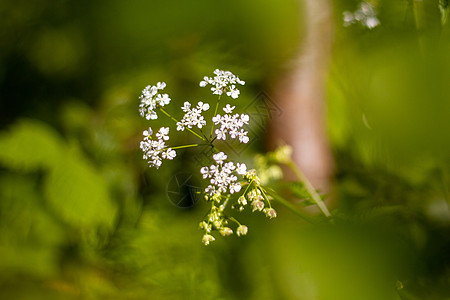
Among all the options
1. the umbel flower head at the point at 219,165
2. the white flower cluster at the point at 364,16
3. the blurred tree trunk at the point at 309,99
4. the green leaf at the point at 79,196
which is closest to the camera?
the umbel flower head at the point at 219,165

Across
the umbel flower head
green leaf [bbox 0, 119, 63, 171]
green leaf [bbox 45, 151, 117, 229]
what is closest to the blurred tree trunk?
the umbel flower head

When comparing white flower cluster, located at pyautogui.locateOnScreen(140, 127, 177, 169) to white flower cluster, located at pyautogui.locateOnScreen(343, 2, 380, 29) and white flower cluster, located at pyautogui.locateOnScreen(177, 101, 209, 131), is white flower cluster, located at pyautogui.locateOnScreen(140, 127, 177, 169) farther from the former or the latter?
white flower cluster, located at pyautogui.locateOnScreen(343, 2, 380, 29)

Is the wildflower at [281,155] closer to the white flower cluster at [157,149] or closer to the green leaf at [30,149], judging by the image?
the white flower cluster at [157,149]

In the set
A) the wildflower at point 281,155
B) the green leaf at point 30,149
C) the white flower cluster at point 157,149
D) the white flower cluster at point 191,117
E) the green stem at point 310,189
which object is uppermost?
the green leaf at point 30,149

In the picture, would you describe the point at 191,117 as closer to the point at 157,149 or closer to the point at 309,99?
the point at 157,149

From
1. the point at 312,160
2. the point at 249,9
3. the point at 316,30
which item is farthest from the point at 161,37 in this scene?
the point at 312,160

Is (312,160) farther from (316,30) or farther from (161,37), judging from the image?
(161,37)

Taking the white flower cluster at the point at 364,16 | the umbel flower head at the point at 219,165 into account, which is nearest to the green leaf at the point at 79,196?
the umbel flower head at the point at 219,165
